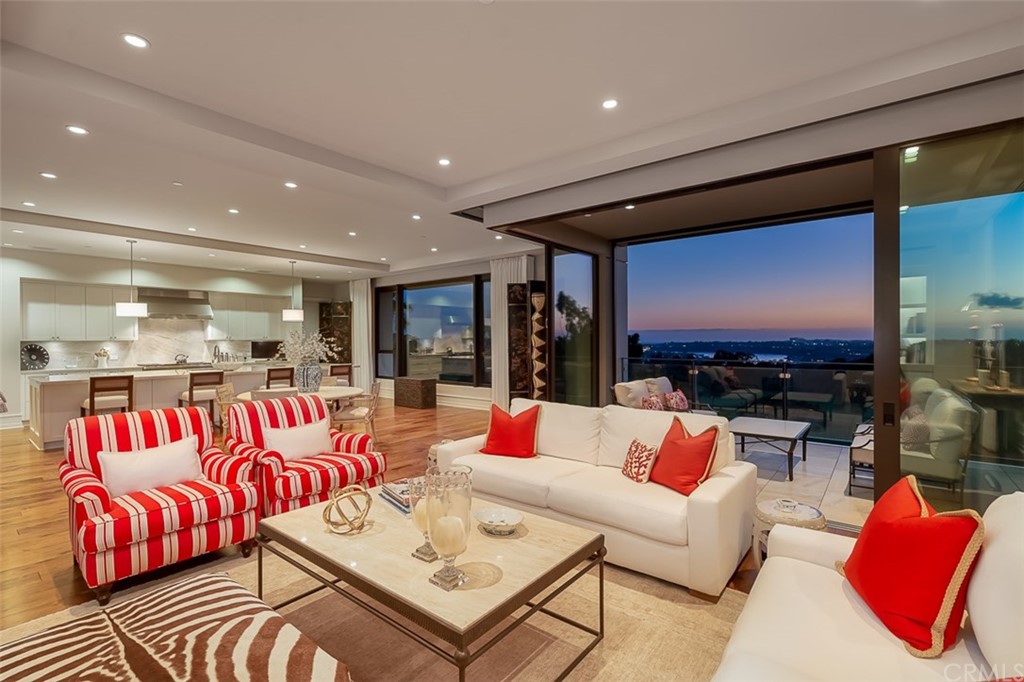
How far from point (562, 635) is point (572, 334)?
4.50 metres

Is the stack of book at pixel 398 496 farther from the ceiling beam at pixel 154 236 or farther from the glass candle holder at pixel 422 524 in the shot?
the ceiling beam at pixel 154 236

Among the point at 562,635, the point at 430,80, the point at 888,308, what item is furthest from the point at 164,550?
the point at 888,308

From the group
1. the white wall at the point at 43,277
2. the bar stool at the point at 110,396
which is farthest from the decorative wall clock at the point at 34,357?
the bar stool at the point at 110,396

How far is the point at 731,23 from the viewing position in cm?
250

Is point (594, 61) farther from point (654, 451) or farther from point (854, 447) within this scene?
point (854, 447)

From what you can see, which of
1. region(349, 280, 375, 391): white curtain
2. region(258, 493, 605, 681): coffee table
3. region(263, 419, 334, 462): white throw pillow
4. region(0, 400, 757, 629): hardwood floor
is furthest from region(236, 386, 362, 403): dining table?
region(349, 280, 375, 391): white curtain

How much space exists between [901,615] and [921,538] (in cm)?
24

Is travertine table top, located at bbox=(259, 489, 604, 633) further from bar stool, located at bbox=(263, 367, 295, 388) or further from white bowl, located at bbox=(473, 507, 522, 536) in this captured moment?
bar stool, located at bbox=(263, 367, 295, 388)

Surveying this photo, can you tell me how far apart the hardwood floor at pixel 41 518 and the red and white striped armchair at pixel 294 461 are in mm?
638

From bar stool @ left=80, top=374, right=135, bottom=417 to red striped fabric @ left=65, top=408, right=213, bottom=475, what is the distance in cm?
341

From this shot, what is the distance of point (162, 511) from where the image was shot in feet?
8.72

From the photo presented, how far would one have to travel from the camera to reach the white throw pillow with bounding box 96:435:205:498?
2840 millimetres

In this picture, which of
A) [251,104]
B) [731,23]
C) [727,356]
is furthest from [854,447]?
[251,104]

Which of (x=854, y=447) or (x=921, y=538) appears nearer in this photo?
(x=921, y=538)
